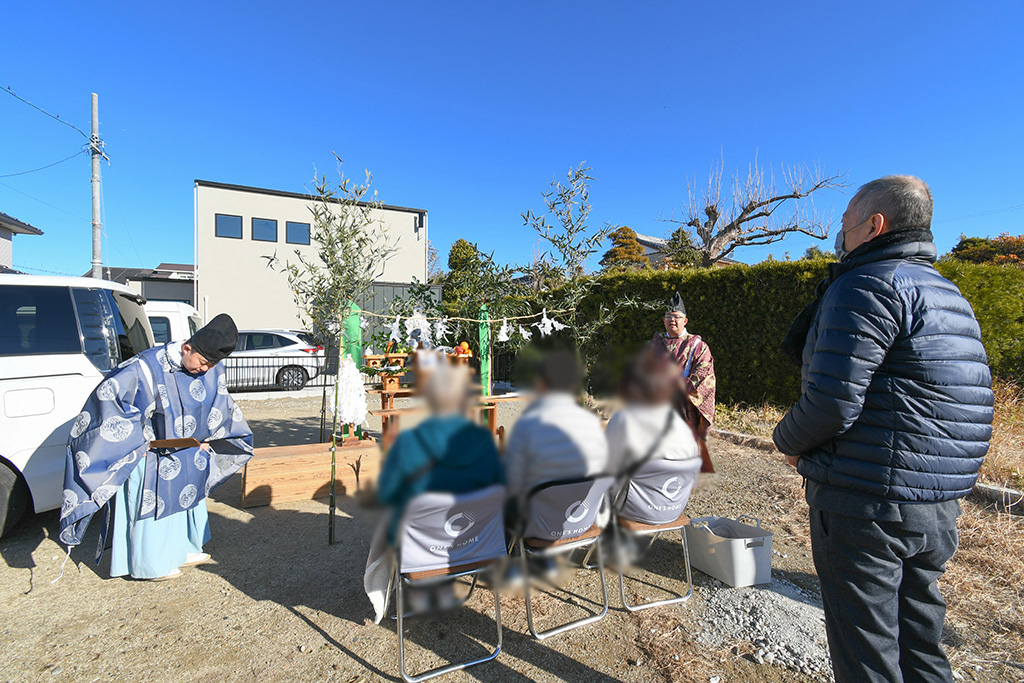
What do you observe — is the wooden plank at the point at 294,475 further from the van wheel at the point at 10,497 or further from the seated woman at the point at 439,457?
the seated woman at the point at 439,457

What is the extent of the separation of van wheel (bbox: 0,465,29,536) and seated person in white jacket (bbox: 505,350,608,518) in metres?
4.42

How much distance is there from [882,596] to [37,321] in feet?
16.2

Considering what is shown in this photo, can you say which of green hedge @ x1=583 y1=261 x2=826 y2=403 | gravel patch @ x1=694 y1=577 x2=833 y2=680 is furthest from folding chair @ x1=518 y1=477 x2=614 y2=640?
green hedge @ x1=583 y1=261 x2=826 y2=403

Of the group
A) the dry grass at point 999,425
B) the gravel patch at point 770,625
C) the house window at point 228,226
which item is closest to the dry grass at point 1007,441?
the dry grass at point 999,425

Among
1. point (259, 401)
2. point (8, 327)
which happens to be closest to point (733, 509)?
point (8, 327)

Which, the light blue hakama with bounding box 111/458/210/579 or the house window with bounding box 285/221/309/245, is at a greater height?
the house window with bounding box 285/221/309/245

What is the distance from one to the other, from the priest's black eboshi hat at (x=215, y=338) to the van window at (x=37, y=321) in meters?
1.45

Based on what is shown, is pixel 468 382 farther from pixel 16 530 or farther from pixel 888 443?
pixel 16 530

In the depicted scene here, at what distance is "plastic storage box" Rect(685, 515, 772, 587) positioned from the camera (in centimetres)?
288

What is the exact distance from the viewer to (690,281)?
6.24 m

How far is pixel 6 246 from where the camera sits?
15.5 meters

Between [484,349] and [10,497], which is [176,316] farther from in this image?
[484,349]

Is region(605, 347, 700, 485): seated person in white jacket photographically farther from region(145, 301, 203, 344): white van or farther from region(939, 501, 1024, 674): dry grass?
region(145, 301, 203, 344): white van

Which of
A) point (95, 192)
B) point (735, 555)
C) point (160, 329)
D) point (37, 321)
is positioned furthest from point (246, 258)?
point (735, 555)
